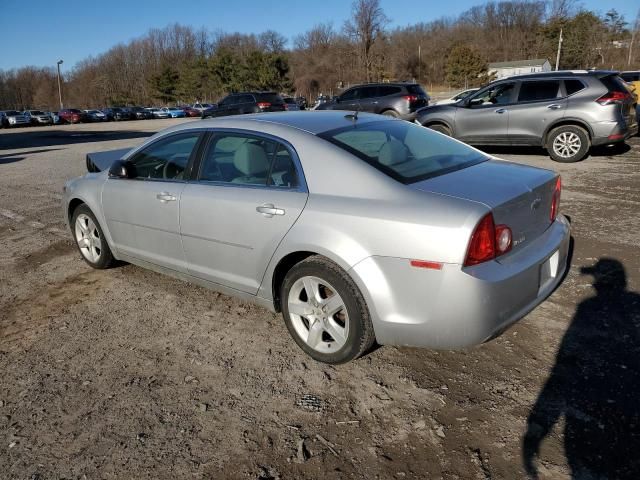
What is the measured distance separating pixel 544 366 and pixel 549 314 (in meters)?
0.75

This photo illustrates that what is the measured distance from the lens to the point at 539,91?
10016 mm

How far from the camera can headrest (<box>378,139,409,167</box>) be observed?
123 inches

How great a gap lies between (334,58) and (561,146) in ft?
221

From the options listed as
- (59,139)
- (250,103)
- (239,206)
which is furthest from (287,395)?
(59,139)

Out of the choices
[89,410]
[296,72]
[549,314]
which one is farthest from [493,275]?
[296,72]

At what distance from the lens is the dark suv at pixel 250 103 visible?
25.3 meters

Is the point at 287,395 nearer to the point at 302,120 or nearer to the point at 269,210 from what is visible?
the point at 269,210

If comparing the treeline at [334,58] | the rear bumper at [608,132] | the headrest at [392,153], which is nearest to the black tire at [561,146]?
the rear bumper at [608,132]

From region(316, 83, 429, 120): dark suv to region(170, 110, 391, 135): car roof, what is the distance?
40.7 feet

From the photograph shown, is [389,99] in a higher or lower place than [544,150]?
higher

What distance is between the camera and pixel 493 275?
2.55 m

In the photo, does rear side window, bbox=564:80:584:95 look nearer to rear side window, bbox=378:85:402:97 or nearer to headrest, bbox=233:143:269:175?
rear side window, bbox=378:85:402:97

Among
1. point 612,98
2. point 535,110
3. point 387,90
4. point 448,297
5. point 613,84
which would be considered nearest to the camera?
point 448,297

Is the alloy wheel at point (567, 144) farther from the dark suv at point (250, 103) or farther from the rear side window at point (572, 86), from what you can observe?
the dark suv at point (250, 103)
